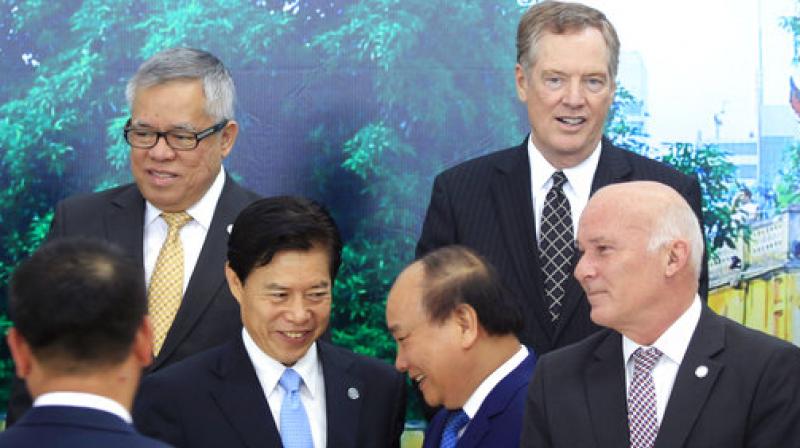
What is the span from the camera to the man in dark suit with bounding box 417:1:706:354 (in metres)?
→ 4.23

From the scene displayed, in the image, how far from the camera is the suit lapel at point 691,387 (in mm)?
3443

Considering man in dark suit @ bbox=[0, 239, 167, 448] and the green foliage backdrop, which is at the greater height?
the green foliage backdrop

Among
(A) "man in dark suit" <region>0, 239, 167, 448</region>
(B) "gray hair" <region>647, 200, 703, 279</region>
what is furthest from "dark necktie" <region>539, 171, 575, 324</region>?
(A) "man in dark suit" <region>0, 239, 167, 448</region>

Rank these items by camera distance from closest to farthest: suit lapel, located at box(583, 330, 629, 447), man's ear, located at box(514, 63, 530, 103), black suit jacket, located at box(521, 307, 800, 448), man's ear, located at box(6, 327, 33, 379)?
man's ear, located at box(6, 327, 33, 379), black suit jacket, located at box(521, 307, 800, 448), suit lapel, located at box(583, 330, 629, 447), man's ear, located at box(514, 63, 530, 103)

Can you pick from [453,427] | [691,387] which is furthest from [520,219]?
[691,387]

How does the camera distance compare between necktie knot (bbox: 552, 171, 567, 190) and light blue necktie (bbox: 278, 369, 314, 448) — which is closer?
light blue necktie (bbox: 278, 369, 314, 448)

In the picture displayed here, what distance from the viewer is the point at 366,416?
395cm

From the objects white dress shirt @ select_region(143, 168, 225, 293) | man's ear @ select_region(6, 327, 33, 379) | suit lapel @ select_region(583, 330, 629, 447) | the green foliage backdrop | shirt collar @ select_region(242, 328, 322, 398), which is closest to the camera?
man's ear @ select_region(6, 327, 33, 379)

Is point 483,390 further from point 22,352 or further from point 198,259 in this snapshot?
point 22,352

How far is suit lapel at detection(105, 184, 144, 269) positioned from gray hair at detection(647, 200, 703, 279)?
1398 millimetres

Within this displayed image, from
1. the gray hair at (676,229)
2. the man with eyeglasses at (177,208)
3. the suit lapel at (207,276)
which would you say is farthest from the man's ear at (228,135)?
the gray hair at (676,229)

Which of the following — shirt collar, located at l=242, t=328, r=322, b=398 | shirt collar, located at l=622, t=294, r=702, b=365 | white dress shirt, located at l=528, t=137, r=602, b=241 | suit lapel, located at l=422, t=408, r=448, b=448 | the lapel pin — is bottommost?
suit lapel, located at l=422, t=408, r=448, b=448

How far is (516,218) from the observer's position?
14.1ft

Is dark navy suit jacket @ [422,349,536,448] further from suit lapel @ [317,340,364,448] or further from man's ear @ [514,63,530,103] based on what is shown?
man's ear @ [514,63,530,103]
